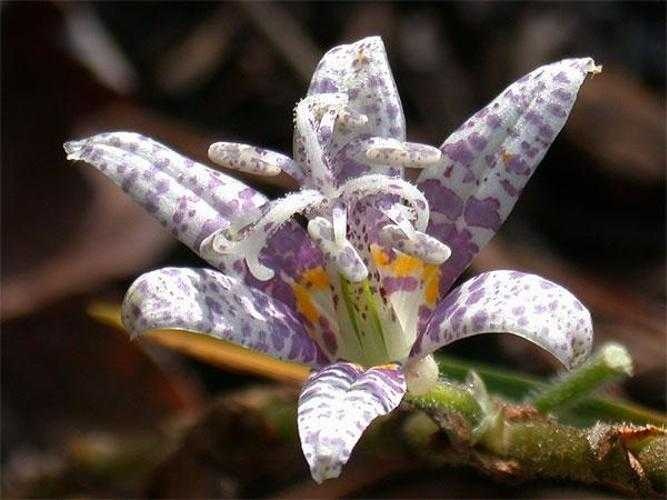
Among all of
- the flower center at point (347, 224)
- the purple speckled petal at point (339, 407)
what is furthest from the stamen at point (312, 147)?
the purple speckled petal at point (339, 407)

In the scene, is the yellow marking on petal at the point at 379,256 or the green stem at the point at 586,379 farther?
the yellow marking on petal at the point at 379,256

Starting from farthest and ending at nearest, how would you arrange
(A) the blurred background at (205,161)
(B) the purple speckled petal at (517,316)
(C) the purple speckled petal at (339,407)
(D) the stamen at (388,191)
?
(A) the blurred background at (205,161) → (D) the stamen at (388,191) → (B) the purple speckled petal at (517,316) → (C) the purple speckled petal at (339,407)

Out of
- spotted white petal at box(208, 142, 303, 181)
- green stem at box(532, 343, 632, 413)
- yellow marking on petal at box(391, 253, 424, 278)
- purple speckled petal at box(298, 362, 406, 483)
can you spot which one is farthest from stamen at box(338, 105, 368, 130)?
green stem at box(532, 343, 632, 413)

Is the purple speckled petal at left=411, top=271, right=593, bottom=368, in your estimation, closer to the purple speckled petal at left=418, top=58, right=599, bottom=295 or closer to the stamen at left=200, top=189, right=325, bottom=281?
the purple speckled petal at left=418, top=58, right=599, bottom=295

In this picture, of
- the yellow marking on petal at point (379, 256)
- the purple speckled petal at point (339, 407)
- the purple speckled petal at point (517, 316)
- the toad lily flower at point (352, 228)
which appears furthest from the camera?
the yellow marking on petal at point (379, 256)

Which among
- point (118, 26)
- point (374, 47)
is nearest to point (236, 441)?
point (374, 47)

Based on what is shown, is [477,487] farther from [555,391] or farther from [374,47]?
[374,47]

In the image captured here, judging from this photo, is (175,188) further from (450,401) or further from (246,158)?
(450,401)

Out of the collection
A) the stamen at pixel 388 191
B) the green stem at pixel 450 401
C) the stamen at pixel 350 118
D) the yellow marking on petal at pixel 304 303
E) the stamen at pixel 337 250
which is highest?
the stamen at pixel 350 118

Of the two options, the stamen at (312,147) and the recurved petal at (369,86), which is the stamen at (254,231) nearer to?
the stamen at (312,147)
